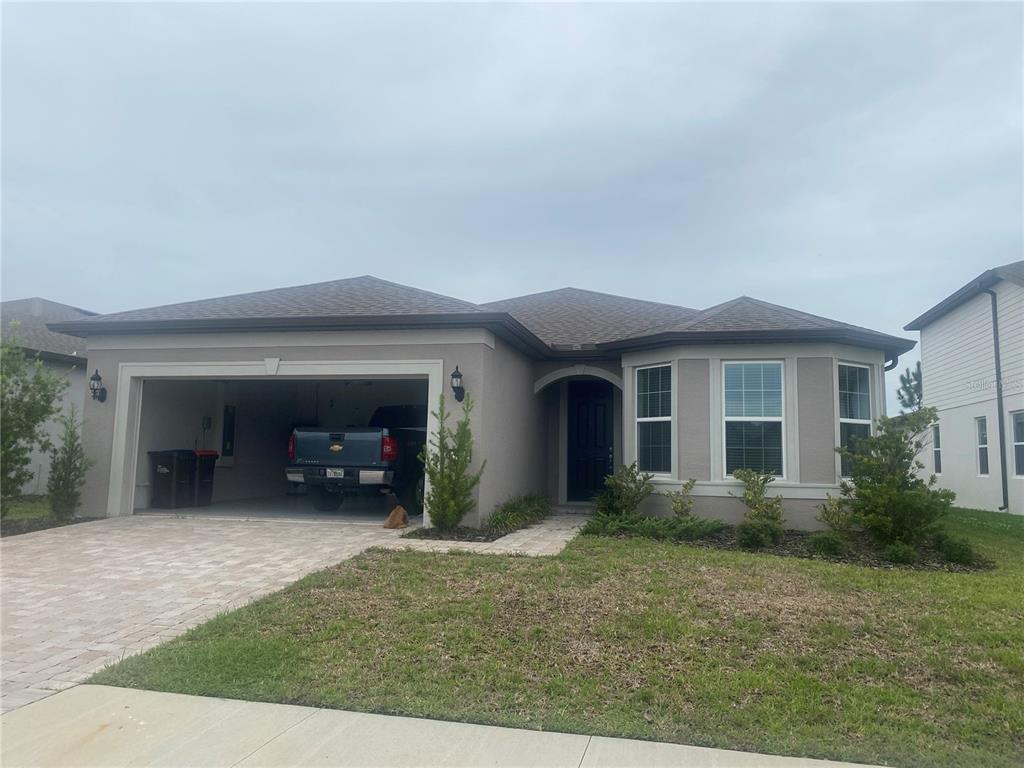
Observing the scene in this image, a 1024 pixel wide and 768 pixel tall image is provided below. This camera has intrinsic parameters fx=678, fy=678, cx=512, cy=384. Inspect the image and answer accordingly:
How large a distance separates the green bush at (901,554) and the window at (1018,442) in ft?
28.5

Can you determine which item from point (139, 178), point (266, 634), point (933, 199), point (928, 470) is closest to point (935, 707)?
point (266, 634)

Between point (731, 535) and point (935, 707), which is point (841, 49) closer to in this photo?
point (731, 535)

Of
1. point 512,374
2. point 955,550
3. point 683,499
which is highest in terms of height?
point 512,374

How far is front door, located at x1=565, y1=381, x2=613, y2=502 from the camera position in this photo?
1338cm

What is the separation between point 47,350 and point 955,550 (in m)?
17.7

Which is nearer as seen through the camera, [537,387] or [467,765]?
[467,765]

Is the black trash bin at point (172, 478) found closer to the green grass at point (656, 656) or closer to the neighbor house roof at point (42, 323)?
the neighbor house roof at point (42, 323)

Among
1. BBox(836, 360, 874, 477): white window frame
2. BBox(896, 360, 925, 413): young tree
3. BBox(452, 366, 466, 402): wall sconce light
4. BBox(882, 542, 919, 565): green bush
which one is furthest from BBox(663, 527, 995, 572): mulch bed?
BBox(896, 360, 925, 413): young tree

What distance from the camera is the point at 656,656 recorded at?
454 cm

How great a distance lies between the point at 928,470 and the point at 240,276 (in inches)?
1004

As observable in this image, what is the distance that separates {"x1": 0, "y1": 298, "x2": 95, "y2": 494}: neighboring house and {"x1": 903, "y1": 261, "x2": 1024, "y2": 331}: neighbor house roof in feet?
61.8

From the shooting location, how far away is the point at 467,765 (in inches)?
128

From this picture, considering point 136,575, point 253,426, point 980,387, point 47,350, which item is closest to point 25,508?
point 253,426

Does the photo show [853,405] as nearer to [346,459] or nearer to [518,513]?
[518,513]
